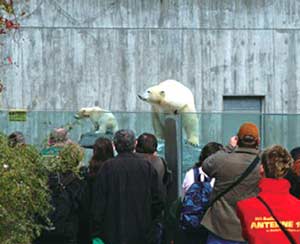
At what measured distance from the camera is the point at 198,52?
57.7 ft

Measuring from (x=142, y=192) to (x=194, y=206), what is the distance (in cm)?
51

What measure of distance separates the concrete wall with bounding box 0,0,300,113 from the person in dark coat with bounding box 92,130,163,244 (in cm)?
1004

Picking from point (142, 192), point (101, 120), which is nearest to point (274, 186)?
point (142, 192)

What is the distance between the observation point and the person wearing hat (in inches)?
261

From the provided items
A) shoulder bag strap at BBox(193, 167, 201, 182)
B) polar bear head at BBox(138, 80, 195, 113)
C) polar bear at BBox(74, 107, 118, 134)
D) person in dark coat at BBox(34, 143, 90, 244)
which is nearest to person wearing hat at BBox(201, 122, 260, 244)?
shoulder bag strap at BBox(193, 167, 201, 182)

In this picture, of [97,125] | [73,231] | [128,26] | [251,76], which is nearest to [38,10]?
[128,26]

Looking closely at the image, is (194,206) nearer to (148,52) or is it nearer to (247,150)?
(247,150)

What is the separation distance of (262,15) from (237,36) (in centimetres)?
77

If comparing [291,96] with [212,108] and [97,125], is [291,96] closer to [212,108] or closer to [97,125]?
[212,108]

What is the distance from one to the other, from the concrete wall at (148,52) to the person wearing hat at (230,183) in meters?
10.7

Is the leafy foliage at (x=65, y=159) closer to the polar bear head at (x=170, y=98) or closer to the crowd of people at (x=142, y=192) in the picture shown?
the crowd of people at (x=142, y=192)

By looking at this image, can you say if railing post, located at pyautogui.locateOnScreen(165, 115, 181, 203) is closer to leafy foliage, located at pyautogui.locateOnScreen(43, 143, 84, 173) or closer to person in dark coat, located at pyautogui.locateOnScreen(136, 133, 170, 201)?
person in dark coat, located at pyautogui.locateOnScreen(136, 133, 170, 201)

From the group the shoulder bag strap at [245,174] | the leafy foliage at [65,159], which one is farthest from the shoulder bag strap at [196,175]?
the leafy foliage at [65,159]

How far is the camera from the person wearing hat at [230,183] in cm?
663
